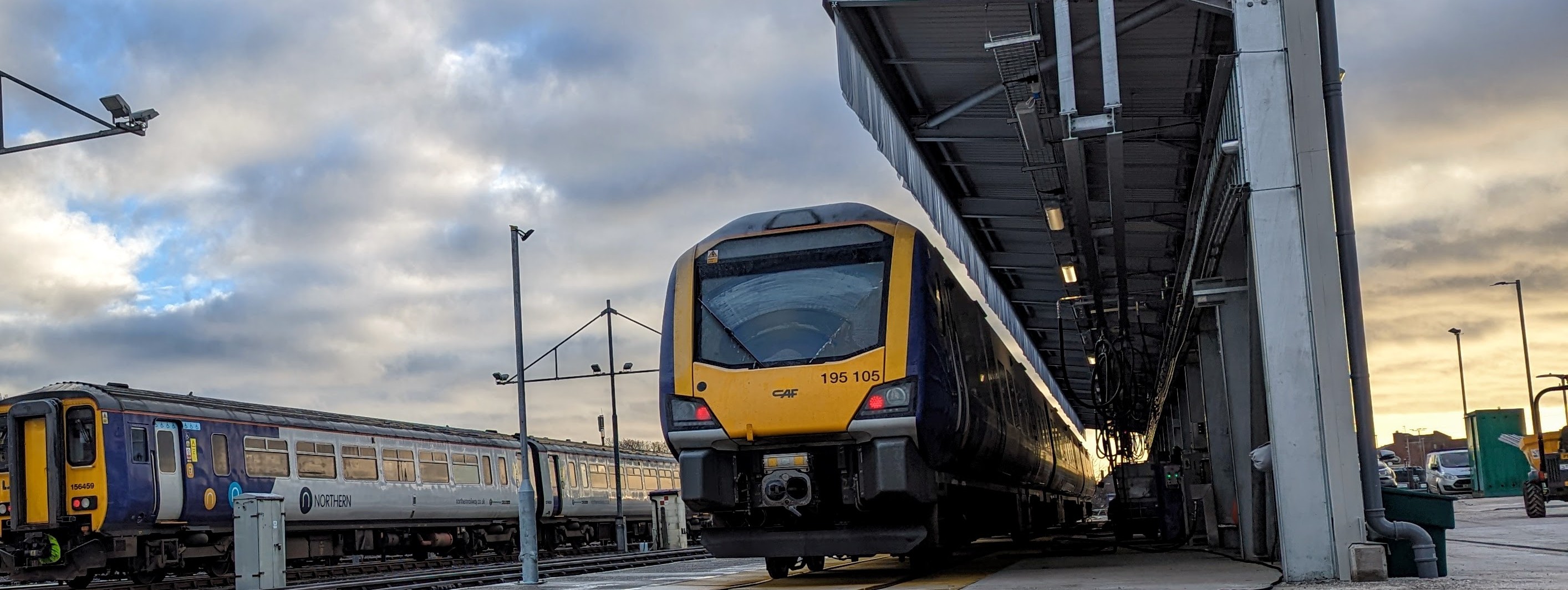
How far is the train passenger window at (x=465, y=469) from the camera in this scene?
24953 mm

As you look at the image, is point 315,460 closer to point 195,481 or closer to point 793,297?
point 195,481

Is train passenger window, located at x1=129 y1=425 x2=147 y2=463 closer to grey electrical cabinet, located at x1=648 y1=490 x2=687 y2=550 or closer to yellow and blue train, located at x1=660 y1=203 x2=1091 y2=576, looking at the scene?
yellow and blue train, located at x1=660 y1=203 x2=1091 y2=576

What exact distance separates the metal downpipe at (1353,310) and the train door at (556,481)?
21.4 meters

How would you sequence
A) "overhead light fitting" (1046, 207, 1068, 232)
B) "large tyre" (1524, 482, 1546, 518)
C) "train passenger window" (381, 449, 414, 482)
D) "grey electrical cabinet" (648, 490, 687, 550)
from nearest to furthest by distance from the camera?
"overhead light fitting" (1046, 207, 1068, 232), "train passenger window" (381, 449, 414, 482), "large tyre" (1524, 482, 1546, 518), "grey electrical cabinet" (648, 490, 687, 550)

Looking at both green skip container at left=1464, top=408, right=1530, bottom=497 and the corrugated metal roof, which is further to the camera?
green skip container at left=1464, top=408, right=1530, bottom=497

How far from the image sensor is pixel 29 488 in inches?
678

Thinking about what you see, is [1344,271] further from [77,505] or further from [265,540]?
[77,505]

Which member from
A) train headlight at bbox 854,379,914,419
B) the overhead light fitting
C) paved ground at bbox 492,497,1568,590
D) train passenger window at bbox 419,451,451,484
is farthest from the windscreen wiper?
train passenger window at bbox 419,451,451,484

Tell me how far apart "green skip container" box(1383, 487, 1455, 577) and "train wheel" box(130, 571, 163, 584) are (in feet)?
48.8

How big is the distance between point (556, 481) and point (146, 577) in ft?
38.0

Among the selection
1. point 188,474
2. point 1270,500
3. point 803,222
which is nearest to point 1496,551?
point 1270,500

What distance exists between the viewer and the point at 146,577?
Result: 59.3ft

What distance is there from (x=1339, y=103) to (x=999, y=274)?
38.3ft

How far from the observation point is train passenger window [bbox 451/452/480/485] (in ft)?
81.9
